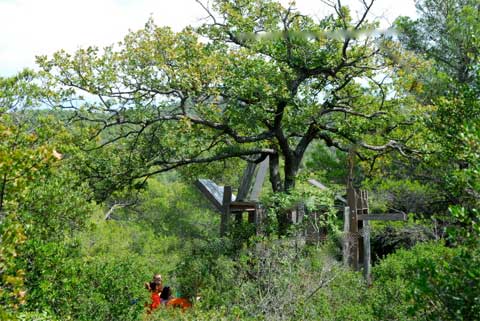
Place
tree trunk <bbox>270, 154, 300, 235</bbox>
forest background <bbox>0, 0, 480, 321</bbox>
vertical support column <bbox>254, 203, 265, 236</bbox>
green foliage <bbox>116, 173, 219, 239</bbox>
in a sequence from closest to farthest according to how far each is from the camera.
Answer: forest background <bbox>0, 0, 480, 321</bbox>
vertical support column <bbox>254, 203, 265, 236</bbox>
tree trunk <bbox>270, 154, 300, 235</bbox>
green foliage <bbox>116, 173, 219, 239</bbox>

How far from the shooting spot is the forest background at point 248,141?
6871 millimetres

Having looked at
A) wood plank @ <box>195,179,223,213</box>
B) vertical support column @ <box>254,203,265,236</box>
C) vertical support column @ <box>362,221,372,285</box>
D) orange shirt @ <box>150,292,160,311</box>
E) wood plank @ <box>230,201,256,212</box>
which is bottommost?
orange shirt @ <box>150,292,160,311</box>

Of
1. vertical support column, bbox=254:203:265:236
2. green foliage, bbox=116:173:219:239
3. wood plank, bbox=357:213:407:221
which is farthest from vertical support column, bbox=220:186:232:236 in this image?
green foliage, bbox=116:173:219:239

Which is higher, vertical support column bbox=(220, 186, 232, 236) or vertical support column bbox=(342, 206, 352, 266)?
vertical support column bbox=(220, 186, 232, 236)

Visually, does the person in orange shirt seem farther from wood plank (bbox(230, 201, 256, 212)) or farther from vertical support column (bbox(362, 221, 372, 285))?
vertical support column (bbox(362, 221, 372, 285))

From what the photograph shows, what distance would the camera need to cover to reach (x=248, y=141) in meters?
11.3

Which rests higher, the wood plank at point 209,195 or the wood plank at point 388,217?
the wood plank at point 209,195

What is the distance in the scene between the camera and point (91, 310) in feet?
21.0

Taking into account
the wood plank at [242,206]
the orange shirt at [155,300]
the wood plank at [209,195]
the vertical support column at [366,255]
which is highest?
the wood plank at [209,195]

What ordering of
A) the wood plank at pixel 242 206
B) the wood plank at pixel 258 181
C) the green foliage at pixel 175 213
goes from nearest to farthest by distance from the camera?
the wood plank at pixel 242 206 → the wood plank at pixel 258 181 → the green foliage at pixel 175 213

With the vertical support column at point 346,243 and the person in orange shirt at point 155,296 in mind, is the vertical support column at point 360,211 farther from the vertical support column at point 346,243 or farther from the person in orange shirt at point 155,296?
the person in orange shirt at point 155,296

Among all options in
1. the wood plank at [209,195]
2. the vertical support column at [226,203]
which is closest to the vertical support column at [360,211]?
the vertical support column at [226,203]

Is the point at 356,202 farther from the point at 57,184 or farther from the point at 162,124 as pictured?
the point at 57,184

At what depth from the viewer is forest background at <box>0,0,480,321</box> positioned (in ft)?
22.5
